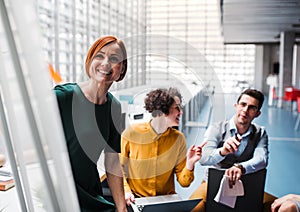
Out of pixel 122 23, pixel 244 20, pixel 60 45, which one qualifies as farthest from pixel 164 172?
pixel 244 20

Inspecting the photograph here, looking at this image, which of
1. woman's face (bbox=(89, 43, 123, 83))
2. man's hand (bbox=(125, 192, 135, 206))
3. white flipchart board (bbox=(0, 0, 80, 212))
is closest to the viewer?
white flipchart board (bbox=(0, 0, 80, 212))

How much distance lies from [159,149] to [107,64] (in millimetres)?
430

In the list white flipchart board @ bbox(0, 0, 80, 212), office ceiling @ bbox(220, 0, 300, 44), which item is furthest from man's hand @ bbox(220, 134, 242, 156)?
office ceiling @ bbox(220, 0, 300, 44)

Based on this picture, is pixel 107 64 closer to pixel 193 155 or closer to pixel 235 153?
pixel 193 155

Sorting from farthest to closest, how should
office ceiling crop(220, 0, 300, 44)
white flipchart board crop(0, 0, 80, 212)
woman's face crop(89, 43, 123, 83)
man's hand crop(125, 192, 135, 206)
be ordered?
office ceiling crop(220, 0, 300, 44) → man's hand crop(125, 192, 135, 206) → woman's face crop(89, 43, 123, 83) → white flipchart board crop(0, 0, 80, 212)

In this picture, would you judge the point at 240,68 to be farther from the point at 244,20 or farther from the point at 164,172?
the point at 244,20

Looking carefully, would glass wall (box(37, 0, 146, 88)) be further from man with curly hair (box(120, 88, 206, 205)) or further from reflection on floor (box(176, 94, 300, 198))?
reflection on floor (box(176, 94, 300, 198))

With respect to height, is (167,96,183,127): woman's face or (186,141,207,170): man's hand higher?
(167,96,183,127): woman's face

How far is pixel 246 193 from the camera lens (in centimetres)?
161

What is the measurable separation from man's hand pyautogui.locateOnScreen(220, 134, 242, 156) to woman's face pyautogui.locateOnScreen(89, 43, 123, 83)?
0.57 m

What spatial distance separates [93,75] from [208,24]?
0.88 m

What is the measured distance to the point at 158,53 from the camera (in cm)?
157

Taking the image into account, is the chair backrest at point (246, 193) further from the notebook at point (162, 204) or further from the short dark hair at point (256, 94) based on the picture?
the short dark hair at point (256, 94)

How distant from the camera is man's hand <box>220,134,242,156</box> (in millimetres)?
1569
